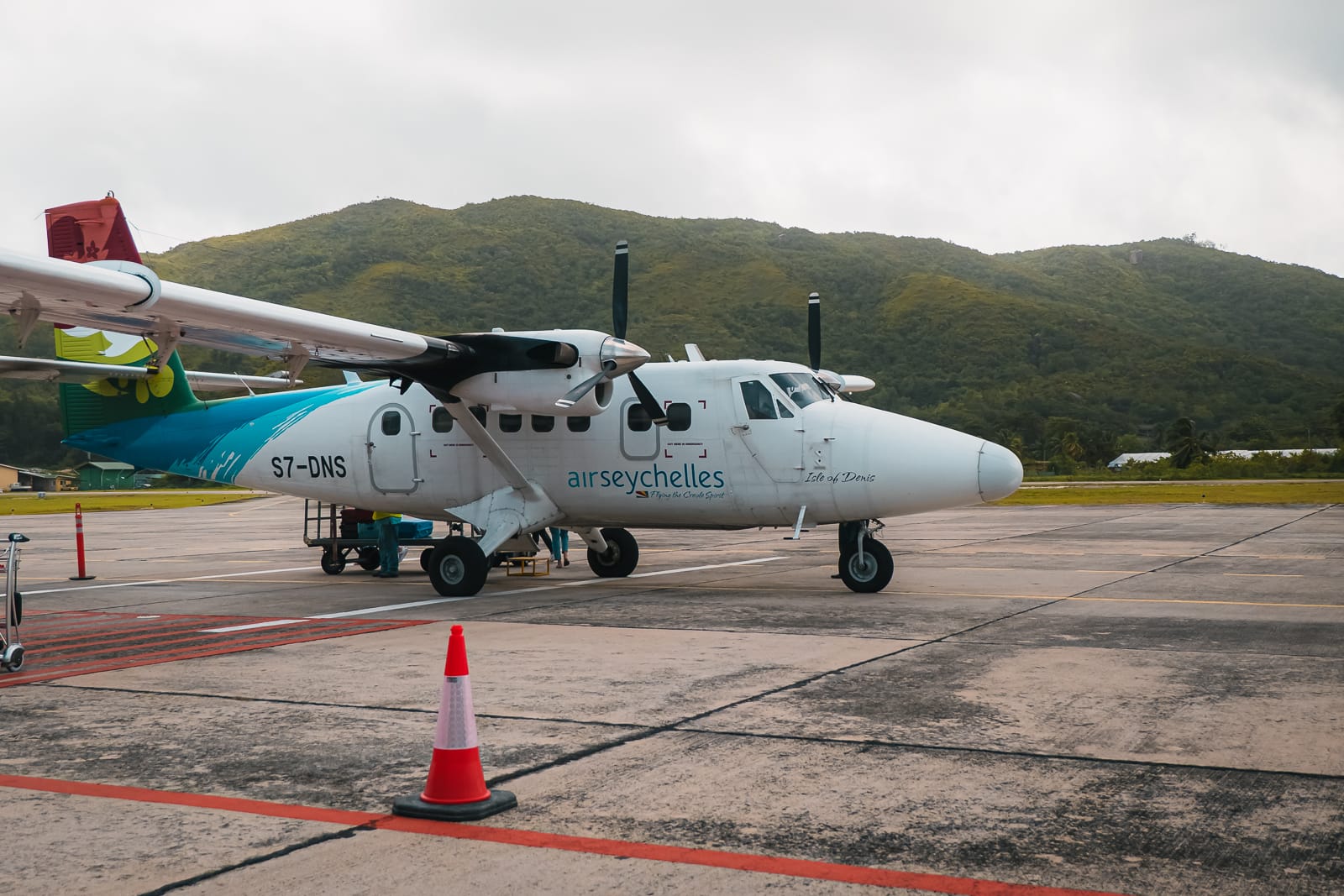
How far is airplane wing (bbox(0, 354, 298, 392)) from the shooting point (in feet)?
46.7

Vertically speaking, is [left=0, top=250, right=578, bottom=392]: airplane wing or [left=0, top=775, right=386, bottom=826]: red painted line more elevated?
[left=0, top=250, right=578, bottom=392]: airplane wing

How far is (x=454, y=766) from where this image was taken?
15.7 ft

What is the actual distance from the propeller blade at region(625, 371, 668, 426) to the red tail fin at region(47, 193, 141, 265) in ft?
21.2

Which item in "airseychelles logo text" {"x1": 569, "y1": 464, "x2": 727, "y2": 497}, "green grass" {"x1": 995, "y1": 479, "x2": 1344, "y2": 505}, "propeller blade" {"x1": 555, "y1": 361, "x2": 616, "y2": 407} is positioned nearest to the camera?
"propeller blade" {"x1": 555, "y1": 361, "x2": 616, "y2": 407}

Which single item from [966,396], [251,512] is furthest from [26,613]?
[966,396]

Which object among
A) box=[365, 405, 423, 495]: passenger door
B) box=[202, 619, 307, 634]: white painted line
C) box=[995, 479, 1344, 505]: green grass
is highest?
box=[365, 405, 423, 495]: passenger door

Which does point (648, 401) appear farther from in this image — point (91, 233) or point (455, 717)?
point (455, 717)

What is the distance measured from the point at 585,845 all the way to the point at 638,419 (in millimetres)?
10522

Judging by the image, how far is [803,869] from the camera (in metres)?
4.08

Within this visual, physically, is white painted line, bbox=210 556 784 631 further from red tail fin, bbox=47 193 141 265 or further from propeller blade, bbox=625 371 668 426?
red tail fin, bbox=47 193 141 265

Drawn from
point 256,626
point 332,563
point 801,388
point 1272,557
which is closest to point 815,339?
point 801,388

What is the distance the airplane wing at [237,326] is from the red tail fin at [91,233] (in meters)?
2.36

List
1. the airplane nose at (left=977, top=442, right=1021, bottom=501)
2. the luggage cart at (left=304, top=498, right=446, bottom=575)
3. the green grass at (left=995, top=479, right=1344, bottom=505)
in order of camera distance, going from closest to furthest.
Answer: the airplane nose at (left=977, top=442, right=1021, bottom=501), the luggage cart at (left=304, top=498, right=446, bottom=575), the green grass at (left=995, top=479, right=1344, bottom=505)

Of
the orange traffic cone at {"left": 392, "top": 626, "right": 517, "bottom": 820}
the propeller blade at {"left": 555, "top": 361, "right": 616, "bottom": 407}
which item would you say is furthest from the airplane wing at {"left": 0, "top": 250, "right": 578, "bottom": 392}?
the orange traffic cone at {"left": 392, "top": 626, "right": 517, "bottom": 820}
